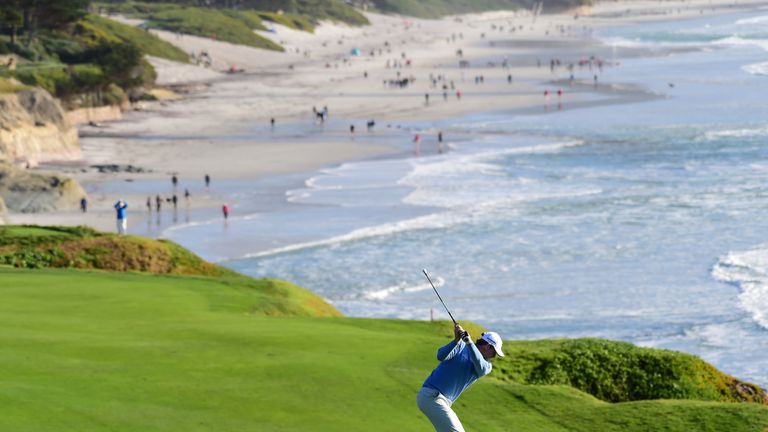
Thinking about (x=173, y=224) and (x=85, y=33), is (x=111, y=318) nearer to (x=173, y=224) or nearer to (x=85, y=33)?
(x=173, y=224)

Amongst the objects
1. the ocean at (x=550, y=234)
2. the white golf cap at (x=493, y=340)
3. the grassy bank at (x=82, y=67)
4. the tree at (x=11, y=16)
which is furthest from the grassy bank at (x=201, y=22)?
the white golf cap at (x=493, y=340)

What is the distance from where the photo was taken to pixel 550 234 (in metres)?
48.6

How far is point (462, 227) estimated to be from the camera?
51125 millimetres

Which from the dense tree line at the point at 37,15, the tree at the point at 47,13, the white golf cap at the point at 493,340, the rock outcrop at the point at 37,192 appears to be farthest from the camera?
the tree at the point at 47,13

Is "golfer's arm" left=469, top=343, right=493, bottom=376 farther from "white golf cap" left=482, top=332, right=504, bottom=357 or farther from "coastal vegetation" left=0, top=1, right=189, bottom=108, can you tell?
"coastal vegetation" left=0, top=1, right=189, bottom=108

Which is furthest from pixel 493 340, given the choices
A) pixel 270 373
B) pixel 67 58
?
pixel 67 58

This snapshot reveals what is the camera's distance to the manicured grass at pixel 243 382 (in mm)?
15844

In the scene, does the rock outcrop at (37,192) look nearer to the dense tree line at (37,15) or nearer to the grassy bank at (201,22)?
the dense tree line at (37,15)

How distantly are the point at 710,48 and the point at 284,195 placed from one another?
407ft

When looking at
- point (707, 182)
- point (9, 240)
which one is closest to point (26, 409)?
point (9, 240)

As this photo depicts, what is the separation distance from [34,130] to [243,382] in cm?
5760

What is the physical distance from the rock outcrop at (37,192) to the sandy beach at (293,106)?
1.19 metres

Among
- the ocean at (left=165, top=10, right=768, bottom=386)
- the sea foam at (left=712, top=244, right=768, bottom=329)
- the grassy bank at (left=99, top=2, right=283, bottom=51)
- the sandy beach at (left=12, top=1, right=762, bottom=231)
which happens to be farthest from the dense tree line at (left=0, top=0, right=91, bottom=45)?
the sea foam at (left=712, top=244, right=768, bottom=329)

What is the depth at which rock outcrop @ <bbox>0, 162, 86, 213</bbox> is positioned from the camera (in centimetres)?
5544
